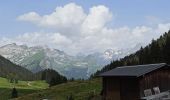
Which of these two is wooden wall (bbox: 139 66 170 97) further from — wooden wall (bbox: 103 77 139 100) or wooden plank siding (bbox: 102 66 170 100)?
wooden wall (bbox: 103 77 139 100)

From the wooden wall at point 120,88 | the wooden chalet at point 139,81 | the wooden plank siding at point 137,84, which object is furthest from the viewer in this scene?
the wooden wall at point 120,88

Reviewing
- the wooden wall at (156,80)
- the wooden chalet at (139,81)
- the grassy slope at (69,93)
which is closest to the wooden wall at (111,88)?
the wooden chalet at (139,81)

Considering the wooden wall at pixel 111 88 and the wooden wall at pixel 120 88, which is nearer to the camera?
the wooden wall at pixel 120 88

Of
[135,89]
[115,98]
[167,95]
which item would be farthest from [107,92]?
[167,95]

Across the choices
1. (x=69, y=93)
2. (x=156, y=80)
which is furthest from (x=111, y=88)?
(x=69, y=93)

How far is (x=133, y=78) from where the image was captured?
47.4 meters

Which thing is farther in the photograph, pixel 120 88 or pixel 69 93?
pixel 69 93

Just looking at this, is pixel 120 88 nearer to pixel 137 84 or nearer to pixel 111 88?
pixel 111 88

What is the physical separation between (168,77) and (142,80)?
15.6ft

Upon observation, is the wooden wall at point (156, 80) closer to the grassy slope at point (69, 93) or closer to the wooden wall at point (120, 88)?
the wooden wall at point (120, 88)

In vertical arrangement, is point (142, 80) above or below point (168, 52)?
below

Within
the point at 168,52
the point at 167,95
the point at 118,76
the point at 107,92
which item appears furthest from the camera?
the point at 168,52

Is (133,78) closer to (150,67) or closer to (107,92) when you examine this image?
(150,67)

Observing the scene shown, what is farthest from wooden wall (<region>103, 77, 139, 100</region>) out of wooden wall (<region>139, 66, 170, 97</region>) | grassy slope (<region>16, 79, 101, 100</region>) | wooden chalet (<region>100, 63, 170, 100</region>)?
grassy slope (<region>16, 79, 101, 100</region>)
